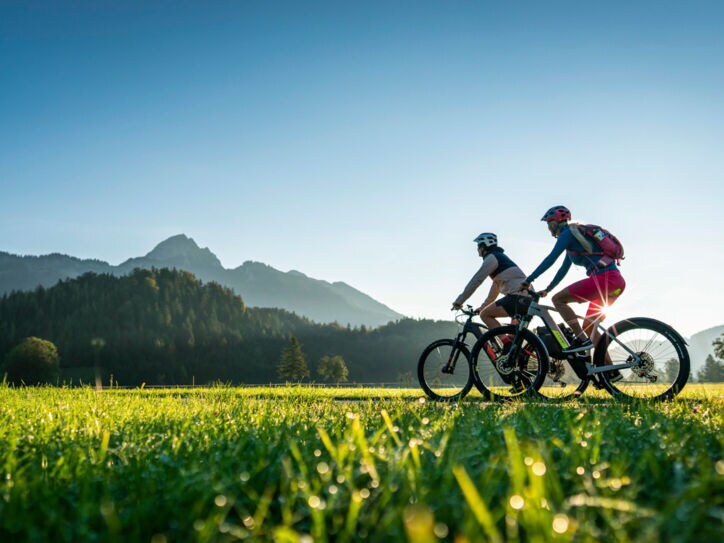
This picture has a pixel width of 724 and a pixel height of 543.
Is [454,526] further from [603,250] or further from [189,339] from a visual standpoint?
[189,339]

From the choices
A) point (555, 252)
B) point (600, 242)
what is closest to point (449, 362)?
point (555, 252)

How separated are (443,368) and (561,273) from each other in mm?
2831

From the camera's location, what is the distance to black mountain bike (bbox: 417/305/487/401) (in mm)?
9385

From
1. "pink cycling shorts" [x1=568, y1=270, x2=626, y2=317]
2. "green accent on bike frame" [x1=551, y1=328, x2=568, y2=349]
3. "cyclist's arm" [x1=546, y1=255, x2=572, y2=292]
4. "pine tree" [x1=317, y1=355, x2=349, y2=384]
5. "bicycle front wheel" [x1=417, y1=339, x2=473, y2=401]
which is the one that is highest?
"cyclist's arm" [x1=546, y1=255, x2=572, y2=292]

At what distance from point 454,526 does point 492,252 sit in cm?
809

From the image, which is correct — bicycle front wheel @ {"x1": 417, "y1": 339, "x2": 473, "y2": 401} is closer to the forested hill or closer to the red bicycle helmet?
the red bicycle helmet

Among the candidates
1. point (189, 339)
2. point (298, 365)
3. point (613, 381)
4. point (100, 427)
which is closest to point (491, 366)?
point (613, 381)

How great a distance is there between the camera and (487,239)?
9.66 meters

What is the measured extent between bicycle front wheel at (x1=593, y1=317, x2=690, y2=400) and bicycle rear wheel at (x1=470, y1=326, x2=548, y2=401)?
93 cm

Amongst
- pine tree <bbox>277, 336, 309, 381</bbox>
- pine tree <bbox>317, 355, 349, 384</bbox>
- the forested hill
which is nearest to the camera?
pine tree <bbox>277, 336, 309, 381</bbox>

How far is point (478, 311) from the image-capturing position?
30.8 ft

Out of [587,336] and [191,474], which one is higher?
[587,336]

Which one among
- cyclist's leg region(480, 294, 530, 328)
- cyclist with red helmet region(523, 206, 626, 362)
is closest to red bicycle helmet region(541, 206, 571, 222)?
cyclist with red helmet region(523, 206, 626, 362)

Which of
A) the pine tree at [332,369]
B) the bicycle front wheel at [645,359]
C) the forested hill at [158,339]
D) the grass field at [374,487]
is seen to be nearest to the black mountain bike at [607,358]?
the bicycle front wheel at [645,359]
